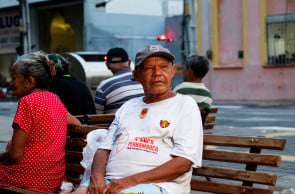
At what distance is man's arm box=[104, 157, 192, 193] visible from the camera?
13.5 feet

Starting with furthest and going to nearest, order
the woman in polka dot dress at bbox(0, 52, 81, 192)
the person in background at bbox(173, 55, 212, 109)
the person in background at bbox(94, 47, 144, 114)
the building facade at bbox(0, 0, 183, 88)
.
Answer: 1. the building facade at bbox(0, 0, 183, 88)
2. the person in background at bbox(173, 55, 212, 109)
3. the person in background at bbox(94, 47, 144, 114)
4. the woman in polka dot dress at bbox(0, 52, 81, 192)

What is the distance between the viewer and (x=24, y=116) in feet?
15.2

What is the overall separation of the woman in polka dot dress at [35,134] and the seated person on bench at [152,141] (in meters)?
0.47

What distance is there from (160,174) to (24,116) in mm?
1151

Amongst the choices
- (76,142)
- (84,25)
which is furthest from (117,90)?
(84,25)

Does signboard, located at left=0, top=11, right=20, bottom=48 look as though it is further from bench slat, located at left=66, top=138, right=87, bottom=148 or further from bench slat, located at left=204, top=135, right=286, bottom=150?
bench slat, located at left=204, top=135, right=286, bottom=150

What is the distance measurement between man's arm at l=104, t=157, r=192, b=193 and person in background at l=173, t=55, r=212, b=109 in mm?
3042

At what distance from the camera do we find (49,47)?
3784 centimetres

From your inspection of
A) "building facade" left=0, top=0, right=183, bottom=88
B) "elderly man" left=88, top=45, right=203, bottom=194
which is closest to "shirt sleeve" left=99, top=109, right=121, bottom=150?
"elderly man" left=88, top=45, right=203, bottom=194

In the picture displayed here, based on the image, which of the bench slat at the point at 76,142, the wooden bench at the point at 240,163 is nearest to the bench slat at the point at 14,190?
the wooden bench at the point at 240,163

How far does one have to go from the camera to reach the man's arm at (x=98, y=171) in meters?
4.27

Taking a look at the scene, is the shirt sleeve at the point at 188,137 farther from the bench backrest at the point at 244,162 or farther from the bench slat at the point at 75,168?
the bench slat at the point at 75,168

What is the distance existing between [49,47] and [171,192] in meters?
34.4

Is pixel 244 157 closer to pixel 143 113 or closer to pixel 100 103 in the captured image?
pixel 143 113
